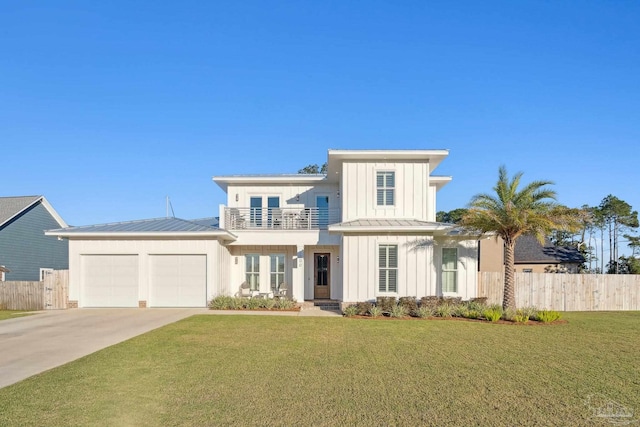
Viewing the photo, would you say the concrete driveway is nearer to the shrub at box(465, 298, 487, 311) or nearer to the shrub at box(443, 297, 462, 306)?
the shrub at box(443, 297, 462, 306)

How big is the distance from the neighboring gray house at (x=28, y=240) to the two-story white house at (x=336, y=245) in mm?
8919

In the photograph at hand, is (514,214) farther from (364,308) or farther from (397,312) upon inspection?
(364,308)

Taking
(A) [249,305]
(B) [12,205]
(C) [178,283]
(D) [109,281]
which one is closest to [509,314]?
(A) [249,305]

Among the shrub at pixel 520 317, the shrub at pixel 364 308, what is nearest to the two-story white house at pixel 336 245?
the shrub at pixel 364 308

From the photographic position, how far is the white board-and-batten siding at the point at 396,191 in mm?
19453

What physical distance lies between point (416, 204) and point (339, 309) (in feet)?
19.7

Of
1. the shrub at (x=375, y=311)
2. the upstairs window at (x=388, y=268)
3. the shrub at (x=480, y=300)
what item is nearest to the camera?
the shrub at (x=375, y=311)

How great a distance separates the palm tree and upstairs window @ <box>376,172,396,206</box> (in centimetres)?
369

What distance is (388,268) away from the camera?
58.5ft

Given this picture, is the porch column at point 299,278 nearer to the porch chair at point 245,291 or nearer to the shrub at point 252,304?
the shrub at point 252,304

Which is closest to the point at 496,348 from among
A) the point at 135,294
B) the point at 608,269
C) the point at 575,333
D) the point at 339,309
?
the point at 575,333

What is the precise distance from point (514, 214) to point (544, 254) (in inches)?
842

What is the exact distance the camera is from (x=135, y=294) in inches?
755

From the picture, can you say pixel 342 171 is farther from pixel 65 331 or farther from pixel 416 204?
pixel 65 331
